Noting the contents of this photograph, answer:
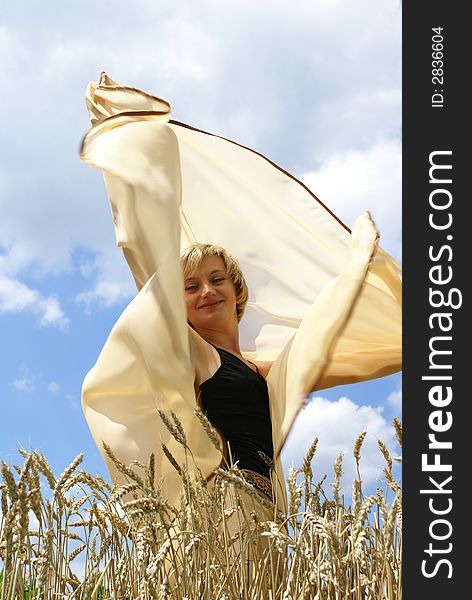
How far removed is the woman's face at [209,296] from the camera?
8.97 ft

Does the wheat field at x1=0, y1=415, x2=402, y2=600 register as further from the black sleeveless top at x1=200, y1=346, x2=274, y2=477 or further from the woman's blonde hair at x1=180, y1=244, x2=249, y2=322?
the woman's blonde hair at x1=180, y1=244, x2=249, y2=322

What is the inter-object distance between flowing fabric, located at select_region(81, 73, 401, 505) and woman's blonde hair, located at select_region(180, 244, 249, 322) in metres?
0.25

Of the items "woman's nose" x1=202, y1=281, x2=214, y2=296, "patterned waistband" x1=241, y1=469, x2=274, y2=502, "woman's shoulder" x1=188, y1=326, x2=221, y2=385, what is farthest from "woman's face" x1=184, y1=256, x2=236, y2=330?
"patterned waistband" x1=241, y1=469, x2=274, y2=502

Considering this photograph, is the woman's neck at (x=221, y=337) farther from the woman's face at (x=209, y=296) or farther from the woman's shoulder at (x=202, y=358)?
the woman's shoulder at (x=202, y=358)

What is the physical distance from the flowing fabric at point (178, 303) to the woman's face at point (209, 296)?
0.23m

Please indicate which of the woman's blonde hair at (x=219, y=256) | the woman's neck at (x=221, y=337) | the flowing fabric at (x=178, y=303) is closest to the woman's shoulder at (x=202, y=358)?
the flowing fabric at (x=178, y=303)

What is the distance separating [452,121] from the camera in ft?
5.57

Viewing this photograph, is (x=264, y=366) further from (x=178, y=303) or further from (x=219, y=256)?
(x=178, y=303)

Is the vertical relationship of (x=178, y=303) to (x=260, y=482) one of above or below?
above

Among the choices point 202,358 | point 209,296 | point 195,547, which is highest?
point 209,296

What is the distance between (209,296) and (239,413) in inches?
18.3

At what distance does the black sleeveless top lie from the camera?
2404mm

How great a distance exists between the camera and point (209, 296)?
272 cm

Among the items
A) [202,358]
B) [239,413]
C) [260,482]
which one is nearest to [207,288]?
[202,358]
